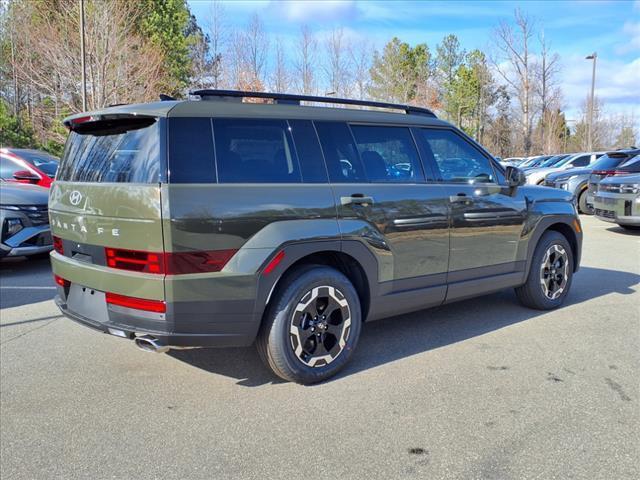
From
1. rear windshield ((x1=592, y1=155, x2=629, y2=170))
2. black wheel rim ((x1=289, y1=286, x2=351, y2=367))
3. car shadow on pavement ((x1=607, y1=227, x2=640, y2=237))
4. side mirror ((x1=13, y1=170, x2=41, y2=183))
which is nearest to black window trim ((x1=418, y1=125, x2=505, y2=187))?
black wheel rim ((x1=289, y1=286, x2=351, y2=367))

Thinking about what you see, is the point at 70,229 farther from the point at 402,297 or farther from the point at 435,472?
the point at 435,472

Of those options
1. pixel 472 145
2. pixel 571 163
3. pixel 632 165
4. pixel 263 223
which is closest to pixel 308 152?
pixel 263 223

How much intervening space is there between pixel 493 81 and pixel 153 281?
5759 cm

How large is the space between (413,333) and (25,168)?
7.86 m

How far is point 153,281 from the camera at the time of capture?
3184 millimetres

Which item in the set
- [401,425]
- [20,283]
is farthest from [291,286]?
[20,283]

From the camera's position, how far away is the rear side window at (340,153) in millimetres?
3883

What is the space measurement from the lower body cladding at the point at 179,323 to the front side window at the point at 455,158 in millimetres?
2175

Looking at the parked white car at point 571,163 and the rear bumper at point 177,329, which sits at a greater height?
the parked white car at point 571,163

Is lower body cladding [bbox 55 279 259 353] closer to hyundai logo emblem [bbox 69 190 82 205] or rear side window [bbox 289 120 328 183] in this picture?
hyundai logo emblem [bbox 69 190 82 205]

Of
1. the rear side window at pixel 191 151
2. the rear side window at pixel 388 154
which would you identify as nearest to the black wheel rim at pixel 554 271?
the rear side window at pixel 388 154

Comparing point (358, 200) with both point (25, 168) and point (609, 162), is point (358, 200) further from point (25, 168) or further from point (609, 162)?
point (609, 162)

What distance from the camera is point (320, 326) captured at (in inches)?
149

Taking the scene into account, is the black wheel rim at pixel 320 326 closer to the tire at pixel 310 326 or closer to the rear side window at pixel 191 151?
the tire at pixel 310 326
